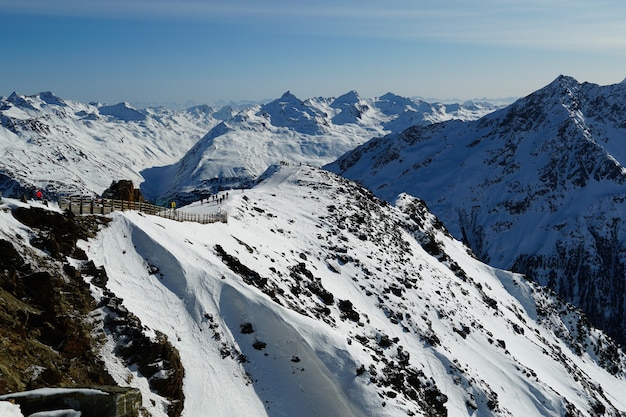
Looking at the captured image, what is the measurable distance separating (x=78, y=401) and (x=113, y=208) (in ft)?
78.2

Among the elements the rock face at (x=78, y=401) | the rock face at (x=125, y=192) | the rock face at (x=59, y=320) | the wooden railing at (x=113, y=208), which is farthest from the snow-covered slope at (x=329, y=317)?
the rock face at (x=78, y=401)

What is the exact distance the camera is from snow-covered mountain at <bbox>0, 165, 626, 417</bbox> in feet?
89.3

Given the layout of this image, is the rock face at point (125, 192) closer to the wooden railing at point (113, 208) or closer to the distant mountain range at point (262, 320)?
the wooden railing at point (113, 208)

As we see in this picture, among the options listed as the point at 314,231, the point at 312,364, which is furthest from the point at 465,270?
the point at 312,364

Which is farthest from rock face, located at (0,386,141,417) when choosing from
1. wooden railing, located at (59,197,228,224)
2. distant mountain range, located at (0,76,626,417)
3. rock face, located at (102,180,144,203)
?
rock face, located at (102,180,144,203)

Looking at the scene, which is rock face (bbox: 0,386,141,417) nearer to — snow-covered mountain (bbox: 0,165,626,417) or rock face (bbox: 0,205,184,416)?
rock face (bbox: 0,205,184,416)

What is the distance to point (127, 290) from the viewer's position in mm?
27625

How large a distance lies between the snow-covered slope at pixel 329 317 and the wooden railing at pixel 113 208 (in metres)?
1.69

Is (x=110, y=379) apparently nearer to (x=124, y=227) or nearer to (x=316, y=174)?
(x=124, y=227)

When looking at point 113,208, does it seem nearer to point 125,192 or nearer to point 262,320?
point 125,192

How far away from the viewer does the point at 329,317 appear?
39188 mm

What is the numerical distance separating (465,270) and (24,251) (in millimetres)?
74744

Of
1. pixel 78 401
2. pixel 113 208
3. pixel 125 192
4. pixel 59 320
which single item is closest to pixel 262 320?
pixel 59 320

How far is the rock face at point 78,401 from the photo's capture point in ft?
43.2
